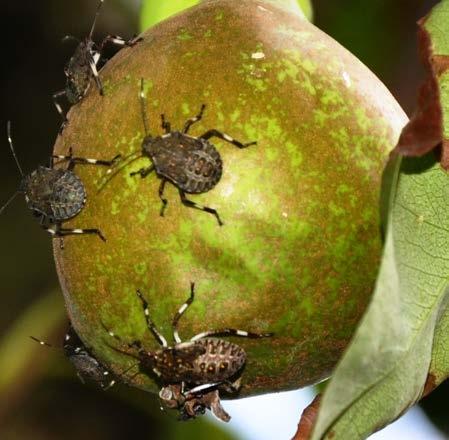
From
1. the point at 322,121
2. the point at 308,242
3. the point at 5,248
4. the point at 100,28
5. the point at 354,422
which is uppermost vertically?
the point at 322,121

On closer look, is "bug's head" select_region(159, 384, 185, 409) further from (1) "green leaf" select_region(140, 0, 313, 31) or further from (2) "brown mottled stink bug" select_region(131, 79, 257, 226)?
(1) "green leaf" select_region(140, 0, 313, 31)

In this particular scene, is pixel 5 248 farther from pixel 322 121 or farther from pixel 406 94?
pixel 322 121

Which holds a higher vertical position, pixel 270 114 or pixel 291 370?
pixel 270 114

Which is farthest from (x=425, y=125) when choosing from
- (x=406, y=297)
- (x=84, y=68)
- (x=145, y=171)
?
(x=84, y=68)

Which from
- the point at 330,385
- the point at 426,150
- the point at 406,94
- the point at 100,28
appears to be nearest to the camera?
the point at 330,385

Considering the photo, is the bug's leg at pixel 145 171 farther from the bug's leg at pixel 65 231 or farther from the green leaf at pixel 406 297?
the green leaf at pixel 406 297

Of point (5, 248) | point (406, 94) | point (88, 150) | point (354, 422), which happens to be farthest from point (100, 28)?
point (354, 422)

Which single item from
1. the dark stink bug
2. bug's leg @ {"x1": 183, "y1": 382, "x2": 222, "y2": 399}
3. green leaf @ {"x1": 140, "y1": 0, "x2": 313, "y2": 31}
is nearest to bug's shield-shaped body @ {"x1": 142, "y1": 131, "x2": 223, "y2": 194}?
bug's leg @ {"x1": 183, "y1": 382, "x2": 222, "y2": 399}
